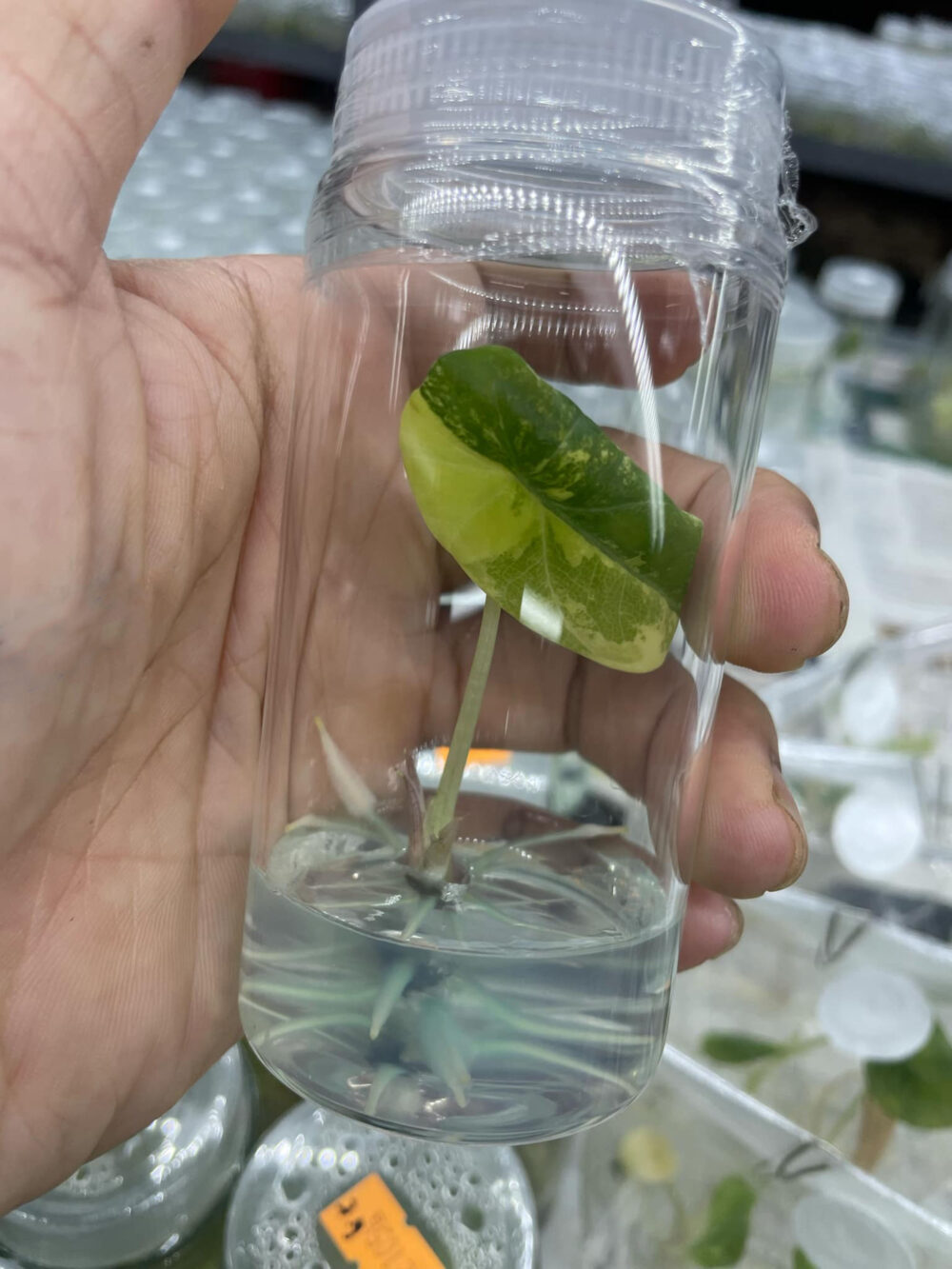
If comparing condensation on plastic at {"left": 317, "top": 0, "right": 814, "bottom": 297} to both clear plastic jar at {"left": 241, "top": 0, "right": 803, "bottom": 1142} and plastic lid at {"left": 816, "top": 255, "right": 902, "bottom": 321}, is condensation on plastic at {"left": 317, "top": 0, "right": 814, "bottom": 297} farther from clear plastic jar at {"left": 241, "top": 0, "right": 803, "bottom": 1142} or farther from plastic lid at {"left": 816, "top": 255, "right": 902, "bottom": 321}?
plastic lid at {"left": 816, "top": 255, "right": 902, "bottom": 321}

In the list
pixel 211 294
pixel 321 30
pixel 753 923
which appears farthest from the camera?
pixel 321 30

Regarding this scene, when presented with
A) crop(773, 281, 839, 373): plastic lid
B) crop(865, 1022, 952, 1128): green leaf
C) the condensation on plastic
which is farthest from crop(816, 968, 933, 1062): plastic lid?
crop(773, 281, 839, 373): plastic lid

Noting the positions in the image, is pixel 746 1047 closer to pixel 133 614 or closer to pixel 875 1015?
pixel 875 1015

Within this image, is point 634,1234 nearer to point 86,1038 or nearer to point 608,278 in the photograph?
point 86,1038

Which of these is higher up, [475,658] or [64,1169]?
[475,658]

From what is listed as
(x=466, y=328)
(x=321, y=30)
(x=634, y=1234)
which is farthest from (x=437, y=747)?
(x=321, y=30)
